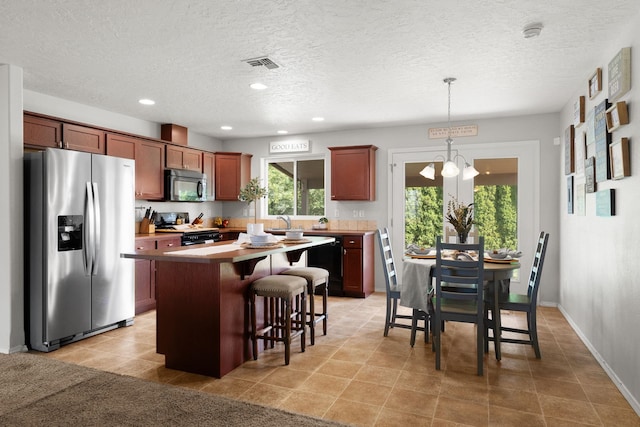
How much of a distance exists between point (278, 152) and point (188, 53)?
3545 mm

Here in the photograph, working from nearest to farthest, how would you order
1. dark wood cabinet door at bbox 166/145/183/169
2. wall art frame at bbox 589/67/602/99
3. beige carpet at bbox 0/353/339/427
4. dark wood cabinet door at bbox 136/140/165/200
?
beige carpet at bbox 0/353/339/427 < wall art frame at bbox 589/67/602/99 < dark wood cabinet door at bbox 136/140/165/200 < dark wood cabinet door at bbox 166/145/183/169

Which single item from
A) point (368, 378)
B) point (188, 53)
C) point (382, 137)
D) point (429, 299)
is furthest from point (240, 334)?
point (382, 137)

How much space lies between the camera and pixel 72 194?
12.2 feet

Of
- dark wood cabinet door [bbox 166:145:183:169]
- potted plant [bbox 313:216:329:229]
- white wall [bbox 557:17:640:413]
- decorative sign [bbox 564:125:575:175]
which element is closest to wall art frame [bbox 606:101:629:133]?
white wall [bbox 557:17:640:413]

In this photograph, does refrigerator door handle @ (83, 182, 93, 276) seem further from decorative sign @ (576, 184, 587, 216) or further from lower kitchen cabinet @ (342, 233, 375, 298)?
decorative sign @ (576, 184, 587, 216)

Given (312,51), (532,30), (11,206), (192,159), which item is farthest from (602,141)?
(192,159)

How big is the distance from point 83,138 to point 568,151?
5.28 m

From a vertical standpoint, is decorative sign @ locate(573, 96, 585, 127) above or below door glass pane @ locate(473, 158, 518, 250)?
above

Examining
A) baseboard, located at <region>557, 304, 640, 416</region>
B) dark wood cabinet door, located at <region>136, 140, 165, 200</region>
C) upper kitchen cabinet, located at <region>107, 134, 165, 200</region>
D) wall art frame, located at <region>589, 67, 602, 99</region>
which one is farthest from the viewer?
dark wood cabinet door, located at <region>136, 140, 165, 200</region>

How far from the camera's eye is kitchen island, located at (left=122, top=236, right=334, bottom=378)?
2.96m

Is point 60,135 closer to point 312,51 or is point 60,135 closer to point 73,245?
point 73,245

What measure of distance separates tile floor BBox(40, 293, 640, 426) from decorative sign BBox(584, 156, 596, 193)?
1.39 metres

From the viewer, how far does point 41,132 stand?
13.3 feet

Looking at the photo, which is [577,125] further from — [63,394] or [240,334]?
[63,394]
